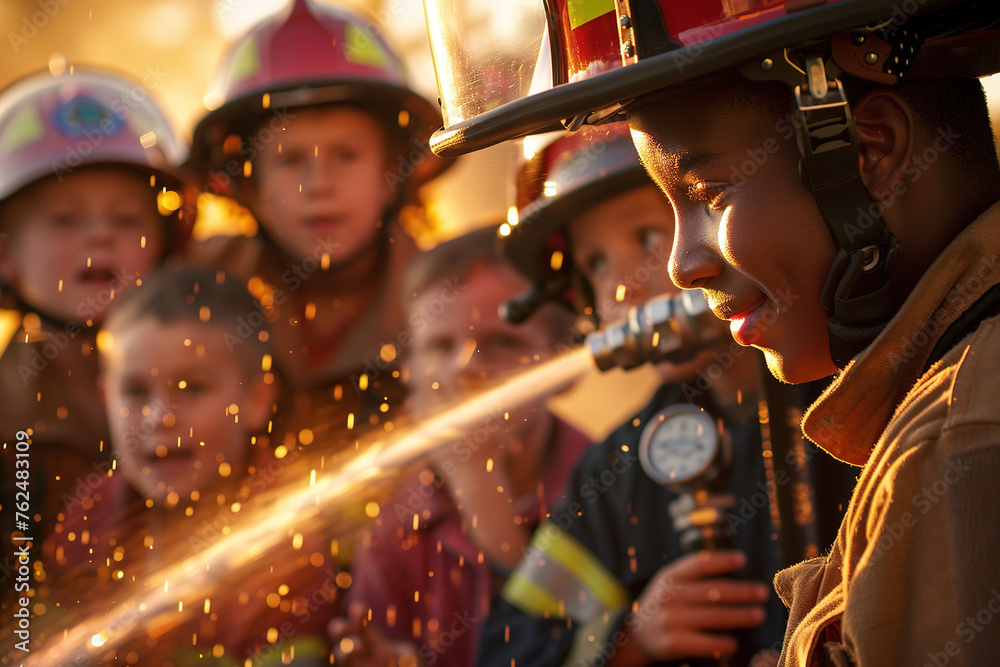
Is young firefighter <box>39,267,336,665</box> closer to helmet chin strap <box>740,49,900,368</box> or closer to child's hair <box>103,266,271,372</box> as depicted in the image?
child's hair <box>103,266,271,372</box>

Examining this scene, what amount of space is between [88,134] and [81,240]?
1128 millimetres

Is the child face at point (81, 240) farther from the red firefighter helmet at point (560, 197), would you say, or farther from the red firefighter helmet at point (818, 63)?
the red firefighter helmet at point (818, 63)

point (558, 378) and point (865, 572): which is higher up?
point (865, 572)

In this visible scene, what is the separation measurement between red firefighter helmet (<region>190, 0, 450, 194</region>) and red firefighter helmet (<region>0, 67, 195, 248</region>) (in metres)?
0.28

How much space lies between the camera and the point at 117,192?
588cm

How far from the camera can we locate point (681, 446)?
3064 millimetres

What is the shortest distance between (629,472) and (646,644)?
624 millimetres

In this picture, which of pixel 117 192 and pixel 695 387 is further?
pixel 117 192

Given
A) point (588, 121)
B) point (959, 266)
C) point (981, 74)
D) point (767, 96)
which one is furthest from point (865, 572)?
point (588, 121)

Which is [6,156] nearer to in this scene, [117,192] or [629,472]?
[117,192]

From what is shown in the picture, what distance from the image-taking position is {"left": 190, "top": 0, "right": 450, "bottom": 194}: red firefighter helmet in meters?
6.01

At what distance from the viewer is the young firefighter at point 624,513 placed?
2.96 meters

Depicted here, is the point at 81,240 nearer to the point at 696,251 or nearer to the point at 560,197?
the point at 560,197

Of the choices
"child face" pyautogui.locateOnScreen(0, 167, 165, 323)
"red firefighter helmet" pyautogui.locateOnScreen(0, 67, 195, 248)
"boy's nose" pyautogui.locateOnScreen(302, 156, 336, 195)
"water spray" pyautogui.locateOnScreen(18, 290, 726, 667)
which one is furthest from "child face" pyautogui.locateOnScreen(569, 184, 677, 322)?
"red firefighter helmet" pyautogui.locateOnScreen(0, 67, 195, 248)
